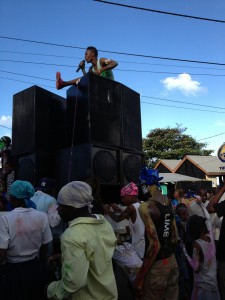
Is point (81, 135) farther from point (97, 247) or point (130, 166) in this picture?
point (97, 247)

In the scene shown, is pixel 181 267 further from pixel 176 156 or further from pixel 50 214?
pixel 176 156

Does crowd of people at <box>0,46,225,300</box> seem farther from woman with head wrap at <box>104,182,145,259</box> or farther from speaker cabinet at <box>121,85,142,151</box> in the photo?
speaker cabinet at <box>121,85,142,151</box>

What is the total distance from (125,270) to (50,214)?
3.58 ft

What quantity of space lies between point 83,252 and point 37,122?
3.29 m

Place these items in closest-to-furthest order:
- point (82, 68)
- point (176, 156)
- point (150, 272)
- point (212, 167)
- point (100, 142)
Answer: point (150, 272), point (100, 142), point (82, 68), point (212, 167), point (176, 156)

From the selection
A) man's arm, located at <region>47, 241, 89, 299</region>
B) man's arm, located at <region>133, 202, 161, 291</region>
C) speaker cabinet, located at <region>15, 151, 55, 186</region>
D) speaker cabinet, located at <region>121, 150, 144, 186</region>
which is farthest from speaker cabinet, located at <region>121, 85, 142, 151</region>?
man's arm, located at <region>47, 241, 89, 299</region>

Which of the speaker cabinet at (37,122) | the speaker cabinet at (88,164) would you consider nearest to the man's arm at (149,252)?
the speaker cabinet at (88,164)

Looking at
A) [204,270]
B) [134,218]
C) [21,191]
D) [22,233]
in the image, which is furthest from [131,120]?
[22,233]

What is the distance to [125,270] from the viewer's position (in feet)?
11.9

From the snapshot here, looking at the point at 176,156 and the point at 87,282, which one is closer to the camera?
the point at 87,282

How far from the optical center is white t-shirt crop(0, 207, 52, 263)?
2554 millimetres

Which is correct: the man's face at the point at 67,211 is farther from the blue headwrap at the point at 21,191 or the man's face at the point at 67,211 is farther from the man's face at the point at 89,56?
the man's face at the point at 89,56

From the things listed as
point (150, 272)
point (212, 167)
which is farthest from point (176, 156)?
point (150, 272)

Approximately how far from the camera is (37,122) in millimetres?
4848
